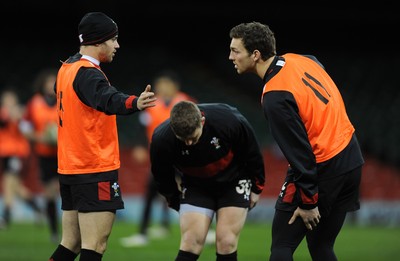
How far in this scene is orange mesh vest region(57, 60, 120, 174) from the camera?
6328 millimetres

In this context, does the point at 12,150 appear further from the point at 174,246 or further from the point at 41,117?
the point at 174,246

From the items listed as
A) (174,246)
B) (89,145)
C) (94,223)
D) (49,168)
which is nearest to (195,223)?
(94,223)

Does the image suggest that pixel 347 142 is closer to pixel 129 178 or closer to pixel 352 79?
pixel 129 178

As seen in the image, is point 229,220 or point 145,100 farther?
point 229,220

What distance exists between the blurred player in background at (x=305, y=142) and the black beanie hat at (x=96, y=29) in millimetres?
1006

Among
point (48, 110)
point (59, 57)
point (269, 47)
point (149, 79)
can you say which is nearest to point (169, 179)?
point (269, 47)

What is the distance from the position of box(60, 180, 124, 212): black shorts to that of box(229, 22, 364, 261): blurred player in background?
1261 millimetres

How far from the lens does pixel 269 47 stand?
6129 millimetres

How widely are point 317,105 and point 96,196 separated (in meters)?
1.81

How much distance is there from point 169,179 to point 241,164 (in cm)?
65

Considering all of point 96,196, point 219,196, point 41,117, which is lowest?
point 41,117

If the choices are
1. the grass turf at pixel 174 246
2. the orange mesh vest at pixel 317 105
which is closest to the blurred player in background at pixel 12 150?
the grass turf at pixel 174 246

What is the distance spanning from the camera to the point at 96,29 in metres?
6.45

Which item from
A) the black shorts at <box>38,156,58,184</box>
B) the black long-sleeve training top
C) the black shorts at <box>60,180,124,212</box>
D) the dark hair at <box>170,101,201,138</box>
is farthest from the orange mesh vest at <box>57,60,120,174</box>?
the black shorts at <box>38,156,58,184</box>
